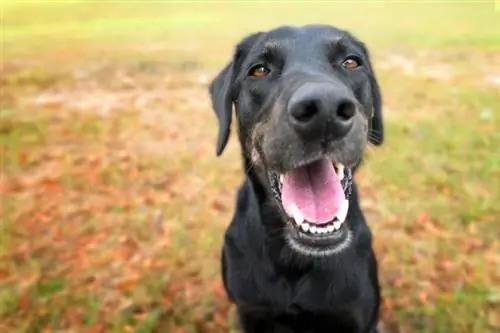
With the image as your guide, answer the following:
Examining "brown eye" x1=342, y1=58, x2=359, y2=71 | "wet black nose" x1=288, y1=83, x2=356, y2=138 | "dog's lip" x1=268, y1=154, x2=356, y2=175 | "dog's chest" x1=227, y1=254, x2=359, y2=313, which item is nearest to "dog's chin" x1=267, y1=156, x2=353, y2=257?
"dog's lip" x1=268, y1=154, x2=356, y2=175

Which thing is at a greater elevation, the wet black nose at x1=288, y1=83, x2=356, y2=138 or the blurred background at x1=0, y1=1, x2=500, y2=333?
the wet black nose at x1=288, y1=83, x2=356, y2=138

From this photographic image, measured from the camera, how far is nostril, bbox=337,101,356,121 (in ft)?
7.26

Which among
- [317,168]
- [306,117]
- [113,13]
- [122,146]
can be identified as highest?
[306,117]

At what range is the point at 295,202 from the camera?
2.75 meters

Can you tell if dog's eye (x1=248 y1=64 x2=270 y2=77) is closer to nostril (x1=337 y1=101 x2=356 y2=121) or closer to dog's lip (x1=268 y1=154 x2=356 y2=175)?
dog's lip (x1=268 y1=154 x2=356 y2=175)

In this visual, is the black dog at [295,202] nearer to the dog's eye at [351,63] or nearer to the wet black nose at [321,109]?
the dog's eye at [351,63]

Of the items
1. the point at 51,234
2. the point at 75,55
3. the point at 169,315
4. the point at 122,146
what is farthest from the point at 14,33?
the point at 169,315

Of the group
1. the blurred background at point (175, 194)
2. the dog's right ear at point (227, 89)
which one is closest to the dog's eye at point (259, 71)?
the dog's right ear at point (227, 89)

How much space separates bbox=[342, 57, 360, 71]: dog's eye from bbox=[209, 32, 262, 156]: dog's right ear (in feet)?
1.67

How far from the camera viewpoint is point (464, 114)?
300 inches

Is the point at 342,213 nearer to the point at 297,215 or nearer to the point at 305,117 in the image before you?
the point at 297,215

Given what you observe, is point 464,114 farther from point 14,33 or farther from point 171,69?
point 14,33

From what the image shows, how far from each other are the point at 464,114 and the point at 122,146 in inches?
175

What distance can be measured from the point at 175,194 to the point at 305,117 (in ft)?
12.2
